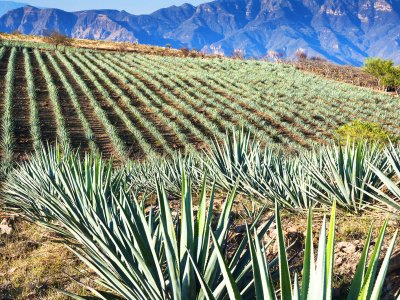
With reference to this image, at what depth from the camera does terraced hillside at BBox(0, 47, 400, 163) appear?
15.4m

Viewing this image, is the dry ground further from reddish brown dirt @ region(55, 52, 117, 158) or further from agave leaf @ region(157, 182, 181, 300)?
reddish brown dirt @ region(55, 52, 117, 158)

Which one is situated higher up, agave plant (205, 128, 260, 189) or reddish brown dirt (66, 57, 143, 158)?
agave plant (205, 128, 260, 189)

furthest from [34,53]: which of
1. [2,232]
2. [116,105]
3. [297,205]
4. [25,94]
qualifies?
[297,205]

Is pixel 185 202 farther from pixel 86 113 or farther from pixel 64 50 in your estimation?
pixel 64 50

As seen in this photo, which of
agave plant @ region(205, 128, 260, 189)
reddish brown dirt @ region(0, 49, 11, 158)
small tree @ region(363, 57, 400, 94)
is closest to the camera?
agave plant @ region(205, 128, 260, 189)

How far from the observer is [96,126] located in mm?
16875

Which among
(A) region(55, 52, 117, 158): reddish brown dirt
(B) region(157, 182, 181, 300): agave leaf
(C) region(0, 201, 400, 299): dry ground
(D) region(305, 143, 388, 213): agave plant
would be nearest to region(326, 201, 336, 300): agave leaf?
(B) region(157, 182, 181, 300): agave leaf

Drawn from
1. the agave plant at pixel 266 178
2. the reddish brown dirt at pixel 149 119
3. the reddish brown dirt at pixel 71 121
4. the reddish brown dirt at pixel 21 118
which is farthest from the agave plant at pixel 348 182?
the reddish brown dirt at pixel 149 119

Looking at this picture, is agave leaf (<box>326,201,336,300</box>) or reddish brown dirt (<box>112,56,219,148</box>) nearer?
agave leaf (<box>326,201,336,300</box>)

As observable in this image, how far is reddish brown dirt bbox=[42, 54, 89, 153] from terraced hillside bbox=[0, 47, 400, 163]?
4 cm

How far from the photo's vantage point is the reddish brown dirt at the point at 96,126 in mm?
14119

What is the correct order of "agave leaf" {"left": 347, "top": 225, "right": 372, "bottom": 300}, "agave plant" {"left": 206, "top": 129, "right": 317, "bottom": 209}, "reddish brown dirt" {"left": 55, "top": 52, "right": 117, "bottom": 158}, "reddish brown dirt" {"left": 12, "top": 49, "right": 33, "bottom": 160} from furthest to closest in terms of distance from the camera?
1. "reddish brown dirt" {"left": 55, "top": 52, "right": 117, "bottom": 158}
2. "reddish brown dirt" {"left": 12, "top": 49, "right": 33, "bottom": 160}
3. "agave plant" {"left": 206, "top": 129, "right": 317, "bottom": 209}
4. "agave leaf" {"left": 347, "top": 225, "right": 372, "bottom": 300}

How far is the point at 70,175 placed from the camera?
414 cm

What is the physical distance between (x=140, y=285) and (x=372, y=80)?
4816 cm
